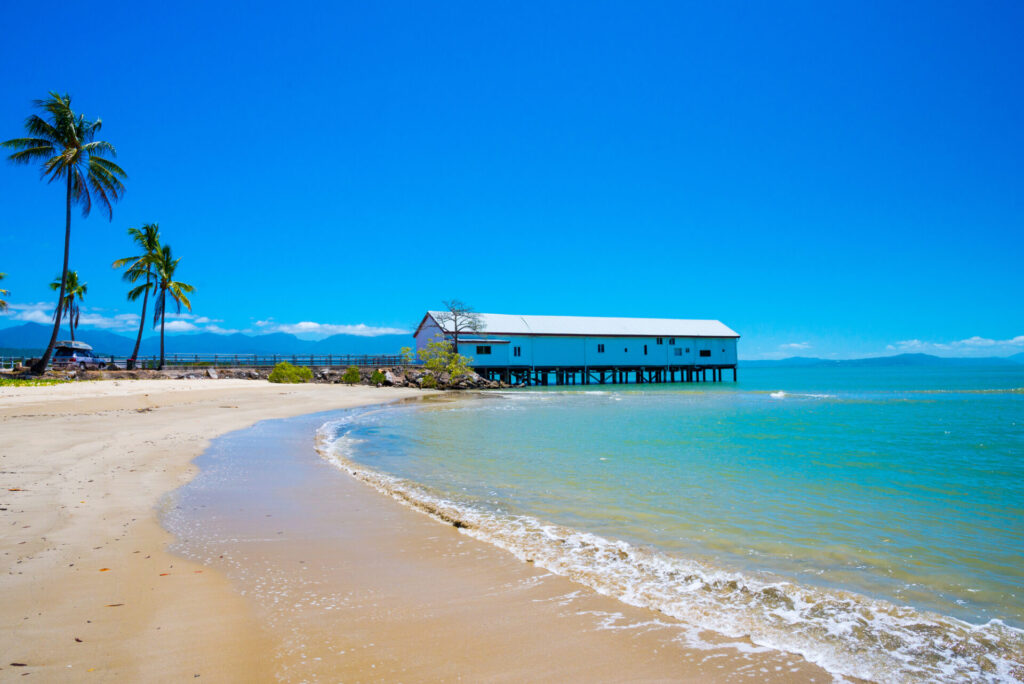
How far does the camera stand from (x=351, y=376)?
44625 mm

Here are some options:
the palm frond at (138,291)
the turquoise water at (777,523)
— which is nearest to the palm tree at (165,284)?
the palm frond at (138,291)

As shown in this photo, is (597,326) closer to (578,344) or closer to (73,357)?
(578,344)

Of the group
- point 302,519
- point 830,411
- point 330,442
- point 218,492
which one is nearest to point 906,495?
point 302,519

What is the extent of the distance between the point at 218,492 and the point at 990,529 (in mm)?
9808

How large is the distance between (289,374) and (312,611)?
1600 inches

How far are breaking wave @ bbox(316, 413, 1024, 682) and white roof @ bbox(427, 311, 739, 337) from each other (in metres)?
43.8

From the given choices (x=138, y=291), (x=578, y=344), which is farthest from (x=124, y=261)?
(x=578, y=344)

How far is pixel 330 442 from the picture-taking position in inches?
547

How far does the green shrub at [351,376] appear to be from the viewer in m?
44.4

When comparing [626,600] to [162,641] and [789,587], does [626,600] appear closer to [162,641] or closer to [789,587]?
[789,587]

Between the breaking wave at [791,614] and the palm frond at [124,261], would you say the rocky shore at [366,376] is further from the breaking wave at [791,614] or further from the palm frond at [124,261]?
the breaking wave at [791,614]

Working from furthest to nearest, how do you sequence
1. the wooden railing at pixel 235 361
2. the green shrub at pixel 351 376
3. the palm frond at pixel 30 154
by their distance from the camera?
the green shrub at pixel 351 376 → the wooden railing at pixel 235 361 → the palm frond at pixel 30 154

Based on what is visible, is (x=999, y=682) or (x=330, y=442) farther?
(x=330, y=442)

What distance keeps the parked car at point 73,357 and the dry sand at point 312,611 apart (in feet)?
117
